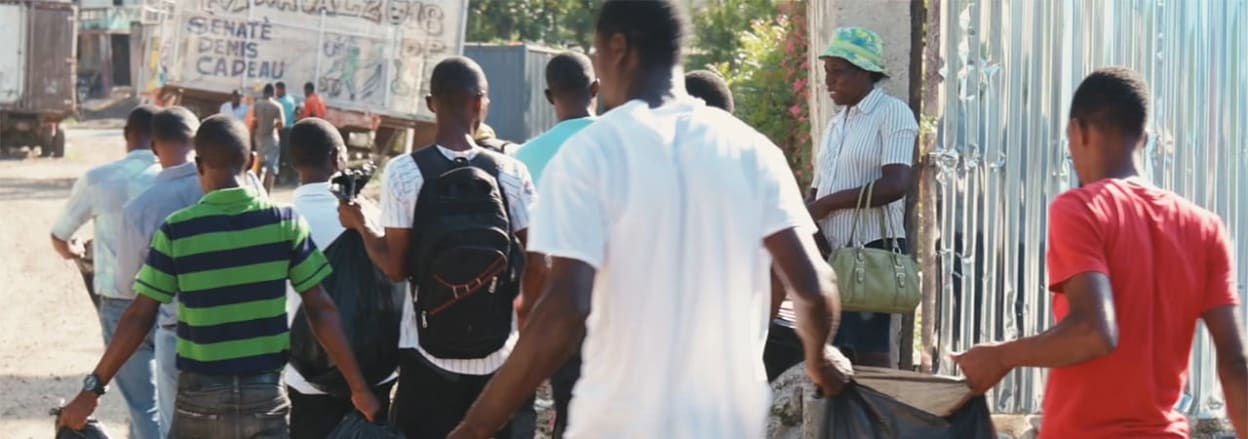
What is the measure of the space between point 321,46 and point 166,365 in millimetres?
21916

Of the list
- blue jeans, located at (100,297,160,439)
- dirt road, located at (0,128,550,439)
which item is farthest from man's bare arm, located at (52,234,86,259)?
dirt road, located at (0,128,550,439)

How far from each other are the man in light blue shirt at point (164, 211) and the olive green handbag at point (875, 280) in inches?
90.5

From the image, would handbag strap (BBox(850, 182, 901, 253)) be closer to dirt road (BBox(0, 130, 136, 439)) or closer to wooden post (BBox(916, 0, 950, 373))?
wooden post (BBox(916, 0, 950, 373))

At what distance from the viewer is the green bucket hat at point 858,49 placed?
5.96 metres

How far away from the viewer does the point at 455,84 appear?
4969 mm

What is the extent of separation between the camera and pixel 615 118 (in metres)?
3.33

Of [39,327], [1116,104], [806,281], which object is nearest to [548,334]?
[806,281]

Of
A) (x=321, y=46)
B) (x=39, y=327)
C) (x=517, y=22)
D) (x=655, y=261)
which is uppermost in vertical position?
(x=517, y=22)

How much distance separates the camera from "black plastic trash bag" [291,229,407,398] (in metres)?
5.23

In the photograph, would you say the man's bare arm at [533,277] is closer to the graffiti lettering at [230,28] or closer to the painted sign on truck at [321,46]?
the painted sign on truck at [321,46]

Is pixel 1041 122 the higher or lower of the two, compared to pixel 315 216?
higher

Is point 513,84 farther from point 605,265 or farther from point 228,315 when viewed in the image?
point 605,265

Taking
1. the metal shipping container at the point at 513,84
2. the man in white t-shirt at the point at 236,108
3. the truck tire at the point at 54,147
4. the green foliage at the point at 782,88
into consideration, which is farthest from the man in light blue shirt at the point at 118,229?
the truck tire at the point at 54,147

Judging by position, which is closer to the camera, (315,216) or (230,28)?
(315,216)
